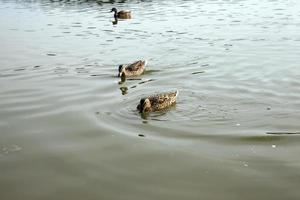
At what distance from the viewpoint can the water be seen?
703 cm

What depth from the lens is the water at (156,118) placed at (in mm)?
7027

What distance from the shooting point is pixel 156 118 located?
9883 mm

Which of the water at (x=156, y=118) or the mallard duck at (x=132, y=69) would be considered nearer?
the water at (x=156, y=118)

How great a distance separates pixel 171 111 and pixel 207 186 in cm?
359

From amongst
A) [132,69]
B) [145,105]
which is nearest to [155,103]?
[145,105]

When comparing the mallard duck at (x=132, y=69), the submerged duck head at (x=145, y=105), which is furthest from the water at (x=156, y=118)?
the mallard duck at (x=132, y=69)

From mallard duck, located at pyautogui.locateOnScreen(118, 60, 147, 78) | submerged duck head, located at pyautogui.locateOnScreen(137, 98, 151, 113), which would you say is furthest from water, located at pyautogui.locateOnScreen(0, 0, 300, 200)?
mallard duck, located at pyautogui.locateOnScreen(118, 60, 147, 78)

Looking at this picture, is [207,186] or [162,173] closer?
[207,186]

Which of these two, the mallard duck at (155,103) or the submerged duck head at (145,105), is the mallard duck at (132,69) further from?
the submerged duck head at (145,105)

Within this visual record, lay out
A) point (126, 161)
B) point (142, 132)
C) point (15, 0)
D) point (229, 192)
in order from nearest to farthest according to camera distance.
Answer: point (229, 192) < point (126, 161) < point (142, 132) < point (15, 0)

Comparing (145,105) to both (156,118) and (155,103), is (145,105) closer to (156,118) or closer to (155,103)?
(155,103)

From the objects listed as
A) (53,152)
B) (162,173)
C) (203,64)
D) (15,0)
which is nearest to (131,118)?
(53,152)

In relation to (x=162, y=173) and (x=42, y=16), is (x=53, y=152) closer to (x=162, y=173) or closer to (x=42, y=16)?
(x=162, y=173)

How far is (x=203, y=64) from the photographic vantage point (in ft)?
48.6
